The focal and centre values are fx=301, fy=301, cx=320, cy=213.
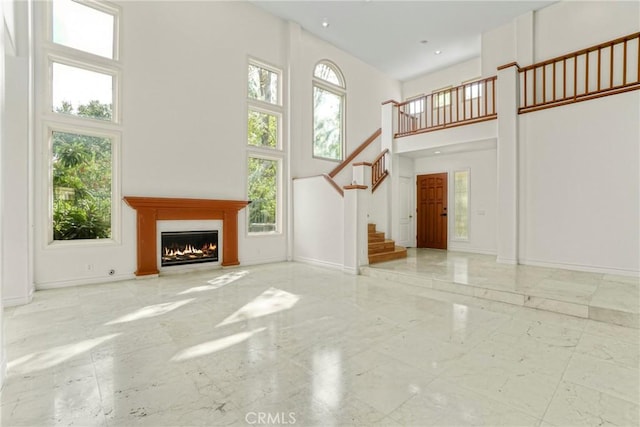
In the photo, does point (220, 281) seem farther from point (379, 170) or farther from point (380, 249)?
point (379, 170)

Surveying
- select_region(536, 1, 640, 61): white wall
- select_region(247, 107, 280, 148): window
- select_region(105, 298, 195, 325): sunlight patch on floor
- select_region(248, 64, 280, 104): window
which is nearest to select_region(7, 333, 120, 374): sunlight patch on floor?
select_region(105, 298, 195, 325): sunlight patch on floor

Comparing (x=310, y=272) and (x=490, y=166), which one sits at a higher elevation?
(x=490, y=166)

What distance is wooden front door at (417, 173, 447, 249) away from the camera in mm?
8266

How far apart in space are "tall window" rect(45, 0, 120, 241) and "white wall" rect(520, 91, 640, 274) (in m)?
7.57

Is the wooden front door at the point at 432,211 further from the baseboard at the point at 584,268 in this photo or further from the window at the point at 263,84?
the window at the point at 263,84

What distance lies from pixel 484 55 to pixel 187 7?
6.83 meters

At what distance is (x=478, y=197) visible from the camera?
25.1 ft

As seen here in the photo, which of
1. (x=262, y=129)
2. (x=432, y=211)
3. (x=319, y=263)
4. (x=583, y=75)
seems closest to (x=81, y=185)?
(x=262, y=129)

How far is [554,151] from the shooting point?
5613mm

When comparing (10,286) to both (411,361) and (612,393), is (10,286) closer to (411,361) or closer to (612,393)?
(411,361)

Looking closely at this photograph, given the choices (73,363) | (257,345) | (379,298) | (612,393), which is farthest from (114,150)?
(612,393)

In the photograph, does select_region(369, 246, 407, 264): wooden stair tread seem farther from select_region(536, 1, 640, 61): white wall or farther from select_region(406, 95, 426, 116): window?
select_region(536, 1, 640, 61): white wall

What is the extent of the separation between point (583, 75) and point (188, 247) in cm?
840

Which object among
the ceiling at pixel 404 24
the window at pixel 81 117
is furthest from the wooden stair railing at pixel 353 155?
the window at pixel 81 117
